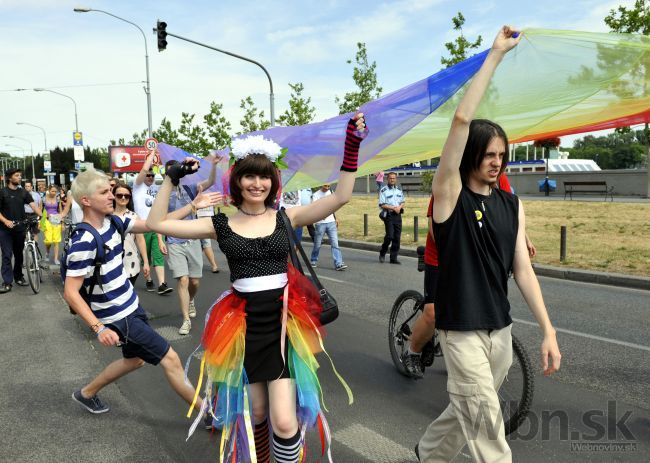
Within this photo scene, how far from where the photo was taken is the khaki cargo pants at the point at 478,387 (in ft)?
7.49

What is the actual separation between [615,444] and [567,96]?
2.45 meters

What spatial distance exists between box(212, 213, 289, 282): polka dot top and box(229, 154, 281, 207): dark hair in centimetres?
15

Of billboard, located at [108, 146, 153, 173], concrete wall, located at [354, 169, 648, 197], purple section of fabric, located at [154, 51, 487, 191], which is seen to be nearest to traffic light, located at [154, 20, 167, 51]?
purple section of fabric, located at [154, 51, 487, 191]

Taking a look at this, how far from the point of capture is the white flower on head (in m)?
2.79

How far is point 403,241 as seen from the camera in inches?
541

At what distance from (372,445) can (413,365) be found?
97 cm

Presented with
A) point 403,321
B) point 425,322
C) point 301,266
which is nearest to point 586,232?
point 403,321

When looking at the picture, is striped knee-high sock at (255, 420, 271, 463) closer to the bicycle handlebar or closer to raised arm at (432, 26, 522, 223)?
raised arm at (432, 26, 522, 223)

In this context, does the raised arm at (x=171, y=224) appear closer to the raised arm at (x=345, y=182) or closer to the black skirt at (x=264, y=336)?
the black skirt at (x=264, y=336)

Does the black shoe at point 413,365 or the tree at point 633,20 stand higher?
the tree at point 633,20

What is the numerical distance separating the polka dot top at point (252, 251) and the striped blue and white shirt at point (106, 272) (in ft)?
3.76

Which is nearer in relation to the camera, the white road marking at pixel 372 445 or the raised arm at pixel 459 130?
the raised arm at pixel 459 130

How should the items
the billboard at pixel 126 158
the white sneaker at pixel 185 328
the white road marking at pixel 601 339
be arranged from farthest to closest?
the billboard at pixel 126 158 → the white sneaker at pixel 185 328 → the white road marking at pixel 601 339

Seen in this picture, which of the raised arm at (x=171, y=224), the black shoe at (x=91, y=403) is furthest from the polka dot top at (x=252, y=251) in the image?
the black shoe at (x=91, y=403)
